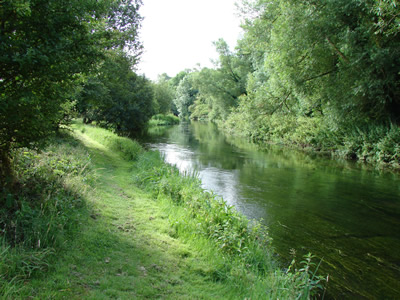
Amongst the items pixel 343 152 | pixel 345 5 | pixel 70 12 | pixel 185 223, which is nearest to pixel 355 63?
pixel 345 5

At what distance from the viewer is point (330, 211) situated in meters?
9.53

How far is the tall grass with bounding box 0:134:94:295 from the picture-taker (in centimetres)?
353

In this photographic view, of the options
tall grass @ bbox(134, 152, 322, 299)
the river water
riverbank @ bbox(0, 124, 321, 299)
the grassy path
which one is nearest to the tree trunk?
riverbank @ bbox(0, 124, 321, 299)

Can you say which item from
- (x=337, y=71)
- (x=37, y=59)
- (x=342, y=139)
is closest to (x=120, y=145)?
(x=37, y=59)

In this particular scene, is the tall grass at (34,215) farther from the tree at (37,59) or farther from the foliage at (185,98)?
the foliage at (185,98)

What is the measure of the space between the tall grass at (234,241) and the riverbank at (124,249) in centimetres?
2

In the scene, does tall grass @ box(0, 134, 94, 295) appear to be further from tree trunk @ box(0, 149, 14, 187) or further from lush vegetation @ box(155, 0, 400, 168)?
lush vegetation @ box(155, 0, 400, 168)

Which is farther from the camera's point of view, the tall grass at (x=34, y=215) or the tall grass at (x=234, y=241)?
the tall grass at (x=234, y=241)

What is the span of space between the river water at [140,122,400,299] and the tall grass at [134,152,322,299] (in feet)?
2.66

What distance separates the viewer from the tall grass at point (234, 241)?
4203mm

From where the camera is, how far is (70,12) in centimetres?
461

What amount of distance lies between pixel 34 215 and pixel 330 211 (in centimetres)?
877

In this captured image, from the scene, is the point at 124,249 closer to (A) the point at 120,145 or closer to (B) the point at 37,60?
(B) the point at 37,60

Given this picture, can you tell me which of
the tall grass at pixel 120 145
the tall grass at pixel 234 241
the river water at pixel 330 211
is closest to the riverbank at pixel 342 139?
the river water at pixel 330 211
